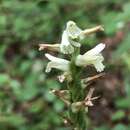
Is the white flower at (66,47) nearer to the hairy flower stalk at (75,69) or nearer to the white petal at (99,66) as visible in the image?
the hairy flower stalk at (75,69)

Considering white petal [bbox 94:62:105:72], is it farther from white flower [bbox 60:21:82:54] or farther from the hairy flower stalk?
white flower [bbox 60:21:82:54]

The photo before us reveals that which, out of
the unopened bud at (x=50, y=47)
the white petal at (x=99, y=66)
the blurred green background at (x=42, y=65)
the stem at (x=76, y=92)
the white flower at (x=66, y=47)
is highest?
the blurred green background at (x=42, y=65)

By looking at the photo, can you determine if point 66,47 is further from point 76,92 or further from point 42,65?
point 42,65

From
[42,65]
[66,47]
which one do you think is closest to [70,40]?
[66,47]

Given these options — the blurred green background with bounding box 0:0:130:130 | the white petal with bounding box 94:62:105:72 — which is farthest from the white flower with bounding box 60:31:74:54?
the blurred green background with bounding box 0:0:130:130

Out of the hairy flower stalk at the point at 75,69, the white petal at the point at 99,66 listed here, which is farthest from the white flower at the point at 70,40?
the white petal at the point at 99,66

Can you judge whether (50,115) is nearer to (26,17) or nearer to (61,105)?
(61,105)

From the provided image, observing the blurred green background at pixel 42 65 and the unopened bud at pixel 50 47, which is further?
the blurred green background at pixel 42 65
